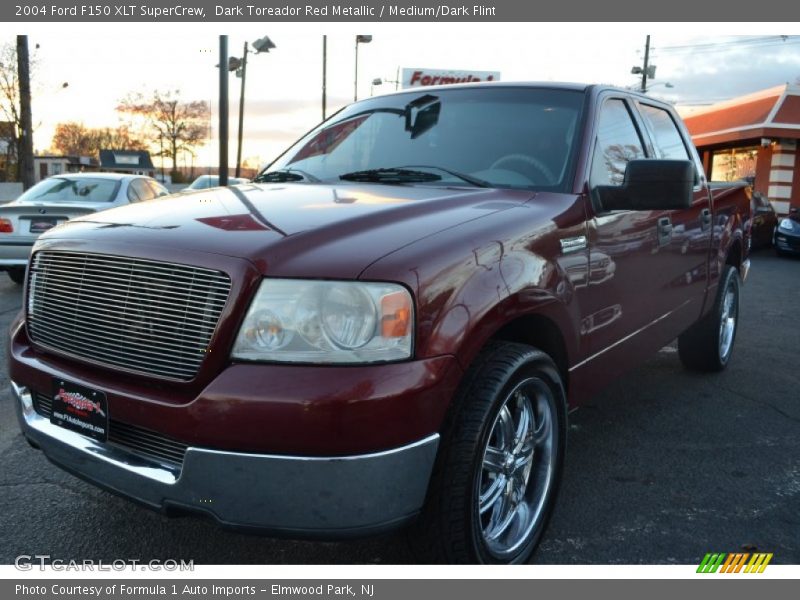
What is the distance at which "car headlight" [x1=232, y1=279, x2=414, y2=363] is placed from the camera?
2.12 m

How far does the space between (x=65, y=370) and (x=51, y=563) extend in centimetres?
75

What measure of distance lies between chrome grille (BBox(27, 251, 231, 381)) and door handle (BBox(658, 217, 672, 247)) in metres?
2.49

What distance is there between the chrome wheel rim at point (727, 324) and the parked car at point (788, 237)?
11.5 meters

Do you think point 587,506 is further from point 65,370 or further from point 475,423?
point 65,370

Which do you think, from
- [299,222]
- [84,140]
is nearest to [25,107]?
[299,222]

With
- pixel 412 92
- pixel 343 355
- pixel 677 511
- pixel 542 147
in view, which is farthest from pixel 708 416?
pixel 343 355

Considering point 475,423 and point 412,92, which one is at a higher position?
point 412,92

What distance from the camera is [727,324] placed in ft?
18.8

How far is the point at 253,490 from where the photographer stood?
2.07 meters

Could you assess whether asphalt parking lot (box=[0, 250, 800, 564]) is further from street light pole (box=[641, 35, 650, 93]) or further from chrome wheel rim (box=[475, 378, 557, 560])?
street light pole (box=[641, 35, 650, 93])

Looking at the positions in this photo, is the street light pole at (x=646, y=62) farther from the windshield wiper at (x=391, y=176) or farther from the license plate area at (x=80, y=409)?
the license plate area at (x=80, y=409)

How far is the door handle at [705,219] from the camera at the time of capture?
4586mm

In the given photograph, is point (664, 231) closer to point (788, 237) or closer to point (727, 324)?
point (727, 324)

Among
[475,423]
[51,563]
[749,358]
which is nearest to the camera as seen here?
[475,423]
